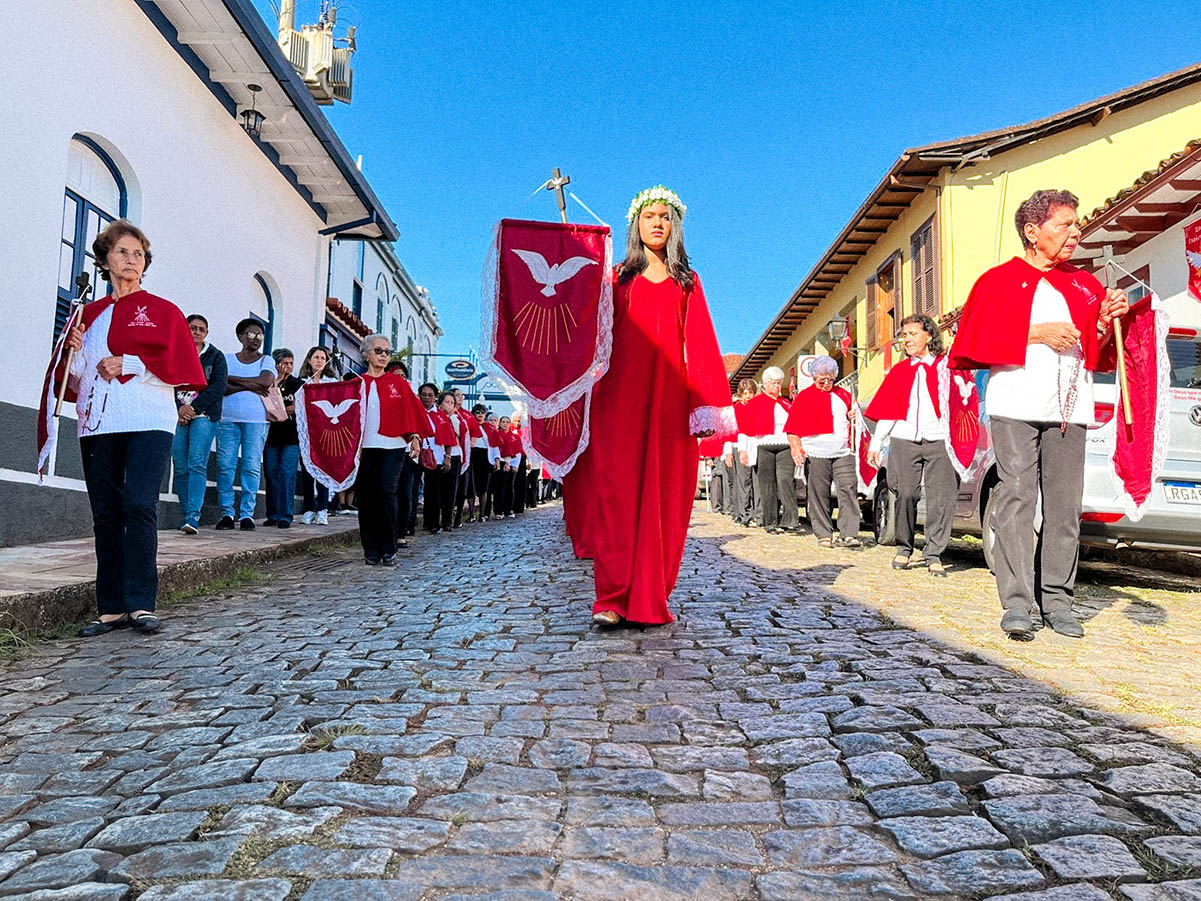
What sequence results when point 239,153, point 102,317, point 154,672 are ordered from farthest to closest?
point 239,153, point 102,317, point 154,672

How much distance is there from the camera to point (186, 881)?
6.19 feet

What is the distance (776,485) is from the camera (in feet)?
42.5

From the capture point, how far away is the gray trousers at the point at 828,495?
1045cm

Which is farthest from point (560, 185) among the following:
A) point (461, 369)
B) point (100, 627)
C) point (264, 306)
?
point (461, 369)

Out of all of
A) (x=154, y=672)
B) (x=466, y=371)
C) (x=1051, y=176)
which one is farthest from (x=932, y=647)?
(x=466, y=371)

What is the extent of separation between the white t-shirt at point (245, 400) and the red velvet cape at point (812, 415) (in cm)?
563

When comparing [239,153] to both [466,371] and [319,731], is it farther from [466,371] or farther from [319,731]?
[466,371]

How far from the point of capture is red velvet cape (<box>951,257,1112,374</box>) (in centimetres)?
483

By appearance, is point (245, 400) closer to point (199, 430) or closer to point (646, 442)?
point (199, 430)

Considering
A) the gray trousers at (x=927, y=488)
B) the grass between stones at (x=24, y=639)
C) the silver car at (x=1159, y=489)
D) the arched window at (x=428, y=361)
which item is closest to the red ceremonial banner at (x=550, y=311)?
the grass between stones at (x=24, y=639)

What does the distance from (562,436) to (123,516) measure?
2.28 m

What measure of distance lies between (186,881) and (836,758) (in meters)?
1.67

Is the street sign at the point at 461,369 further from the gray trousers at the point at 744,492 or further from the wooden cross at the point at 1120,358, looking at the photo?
the wooden cross at the point at 1120,358

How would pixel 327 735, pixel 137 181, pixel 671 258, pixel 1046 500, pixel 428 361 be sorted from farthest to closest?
1. pixel 428 361
2. pixel 137 181
3. pixel 671 258
4. pixel 1046 500
5. pixel 327 735
